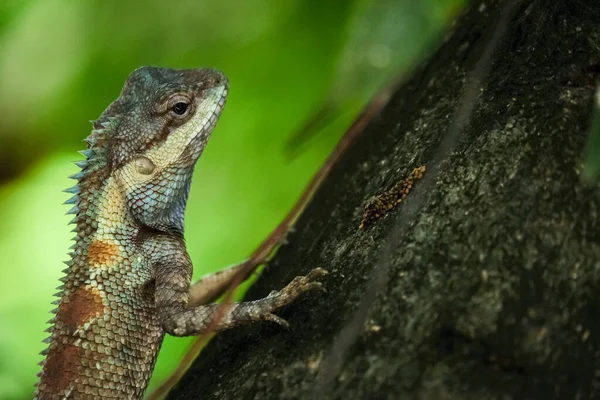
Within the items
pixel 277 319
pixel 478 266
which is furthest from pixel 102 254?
pixel 478 266

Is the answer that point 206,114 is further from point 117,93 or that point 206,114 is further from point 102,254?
point 102,254

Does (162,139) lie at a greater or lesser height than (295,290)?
greater

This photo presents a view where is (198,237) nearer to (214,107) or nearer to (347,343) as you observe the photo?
(214,107)

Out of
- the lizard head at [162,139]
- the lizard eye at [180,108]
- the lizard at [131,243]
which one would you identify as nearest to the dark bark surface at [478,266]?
the lizard at [131,243]

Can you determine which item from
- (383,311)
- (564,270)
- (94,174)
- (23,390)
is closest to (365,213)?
(383,311)

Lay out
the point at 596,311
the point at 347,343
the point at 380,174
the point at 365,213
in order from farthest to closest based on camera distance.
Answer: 1. the point at 380,174
2. the point at 365,213
3. the point at 347,343
4. the point at 596,311

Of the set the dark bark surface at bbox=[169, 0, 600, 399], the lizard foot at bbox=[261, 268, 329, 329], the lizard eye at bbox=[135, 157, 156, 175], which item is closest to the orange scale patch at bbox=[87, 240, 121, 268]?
the lizard eye at bbox=[135, 157, 156, 175]

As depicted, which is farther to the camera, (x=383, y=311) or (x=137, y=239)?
(x=137, y=239)
